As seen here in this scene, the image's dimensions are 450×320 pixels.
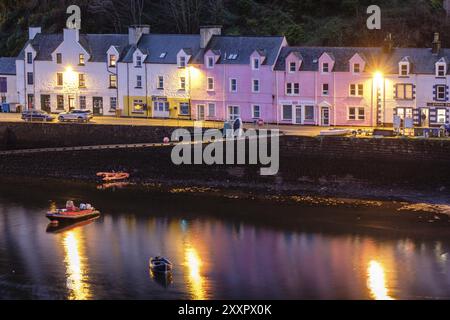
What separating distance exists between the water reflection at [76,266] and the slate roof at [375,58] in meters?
21.6

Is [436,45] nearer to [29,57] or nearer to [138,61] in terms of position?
[138,61]

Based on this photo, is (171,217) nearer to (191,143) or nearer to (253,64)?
(191,143)

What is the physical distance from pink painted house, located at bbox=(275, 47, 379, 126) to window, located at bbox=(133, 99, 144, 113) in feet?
30.2

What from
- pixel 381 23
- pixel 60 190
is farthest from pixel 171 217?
pixel 381 23

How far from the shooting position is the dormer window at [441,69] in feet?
184

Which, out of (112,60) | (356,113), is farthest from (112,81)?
(356,113)

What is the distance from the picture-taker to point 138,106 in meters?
65.7

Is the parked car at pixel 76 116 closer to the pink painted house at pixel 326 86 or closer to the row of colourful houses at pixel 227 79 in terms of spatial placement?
the row of colourful houses at pixel 227 79

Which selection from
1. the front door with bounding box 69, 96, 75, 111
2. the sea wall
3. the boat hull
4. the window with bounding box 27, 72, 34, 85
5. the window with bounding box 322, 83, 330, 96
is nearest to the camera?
the boat hull

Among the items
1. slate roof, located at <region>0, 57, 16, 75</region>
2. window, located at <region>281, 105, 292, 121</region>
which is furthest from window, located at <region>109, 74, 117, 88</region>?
window, located at <region>281, 105, 292, 121</region>

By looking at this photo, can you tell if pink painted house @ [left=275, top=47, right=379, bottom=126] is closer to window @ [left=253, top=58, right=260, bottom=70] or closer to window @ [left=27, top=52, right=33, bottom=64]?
window @ [left=253, top=58, right=260, bottom=70]

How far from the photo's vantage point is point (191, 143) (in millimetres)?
54531

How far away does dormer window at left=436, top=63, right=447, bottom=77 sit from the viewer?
5622 centimetres

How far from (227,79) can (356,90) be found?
26.1ft
